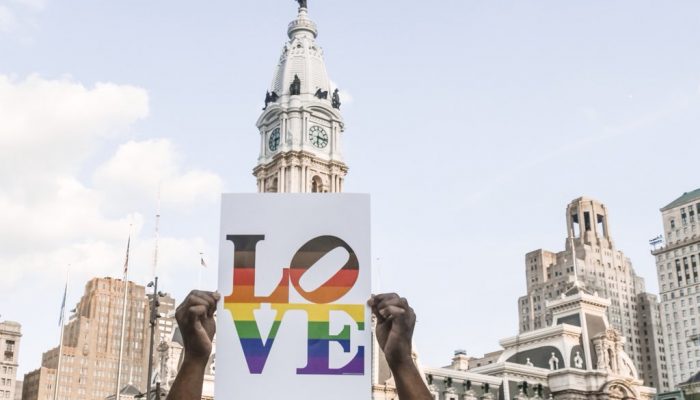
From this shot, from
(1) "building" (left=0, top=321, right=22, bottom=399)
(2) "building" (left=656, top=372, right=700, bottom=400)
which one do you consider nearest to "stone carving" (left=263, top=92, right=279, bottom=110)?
(2) "building" (left=656, top=372, right=700, bottom=400)

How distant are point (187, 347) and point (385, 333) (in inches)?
61.2

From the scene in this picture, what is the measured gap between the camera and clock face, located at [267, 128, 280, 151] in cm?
9031

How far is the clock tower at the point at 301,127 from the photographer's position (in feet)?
288

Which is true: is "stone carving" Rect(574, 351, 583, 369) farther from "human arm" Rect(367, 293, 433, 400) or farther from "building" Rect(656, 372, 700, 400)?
"human arm" Rect(367, 293, 433, 400)

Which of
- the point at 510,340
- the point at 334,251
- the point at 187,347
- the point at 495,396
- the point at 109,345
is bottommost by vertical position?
the point at 187,347

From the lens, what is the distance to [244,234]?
27.4 feet

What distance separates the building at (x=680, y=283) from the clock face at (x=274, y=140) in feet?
277

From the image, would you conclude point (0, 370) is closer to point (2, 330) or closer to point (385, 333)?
point (2, 330)

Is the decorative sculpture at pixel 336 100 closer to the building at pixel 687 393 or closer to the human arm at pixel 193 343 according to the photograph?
the building at pixel 687 393

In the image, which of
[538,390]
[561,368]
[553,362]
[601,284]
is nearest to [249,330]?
[538,390]

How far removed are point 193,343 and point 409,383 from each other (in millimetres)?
1672

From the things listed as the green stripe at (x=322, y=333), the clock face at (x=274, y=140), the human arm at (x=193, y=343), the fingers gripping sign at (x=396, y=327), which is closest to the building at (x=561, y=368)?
the clock face at (x=274, y=140)

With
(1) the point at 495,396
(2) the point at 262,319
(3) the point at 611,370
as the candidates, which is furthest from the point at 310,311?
(3) the point at 611,370

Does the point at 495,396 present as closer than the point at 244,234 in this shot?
No
